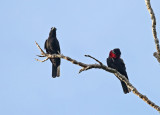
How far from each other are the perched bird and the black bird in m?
2.18

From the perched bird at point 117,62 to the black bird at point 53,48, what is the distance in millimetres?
2178

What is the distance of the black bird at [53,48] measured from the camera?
11961 mm

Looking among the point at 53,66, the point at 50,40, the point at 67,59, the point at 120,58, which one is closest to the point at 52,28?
the point at 50,40

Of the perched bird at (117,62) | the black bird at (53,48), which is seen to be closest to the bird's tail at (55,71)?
the black bird at (53,48)

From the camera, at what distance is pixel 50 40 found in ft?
39.9

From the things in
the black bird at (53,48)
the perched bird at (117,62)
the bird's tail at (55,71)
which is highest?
the black bird at (53,48)

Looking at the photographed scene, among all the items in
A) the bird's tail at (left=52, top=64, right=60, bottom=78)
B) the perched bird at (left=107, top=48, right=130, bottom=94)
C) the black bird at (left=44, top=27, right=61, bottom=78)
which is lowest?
the perched bird at (left=107, top=48, right=130, bottom=94)

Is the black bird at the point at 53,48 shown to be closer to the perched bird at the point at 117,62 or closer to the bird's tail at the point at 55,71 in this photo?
the bird's tail at the point at 55,71

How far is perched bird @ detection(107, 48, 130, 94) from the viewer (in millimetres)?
10293

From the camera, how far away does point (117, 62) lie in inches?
408

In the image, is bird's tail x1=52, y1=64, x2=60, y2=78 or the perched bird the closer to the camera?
the perched bird

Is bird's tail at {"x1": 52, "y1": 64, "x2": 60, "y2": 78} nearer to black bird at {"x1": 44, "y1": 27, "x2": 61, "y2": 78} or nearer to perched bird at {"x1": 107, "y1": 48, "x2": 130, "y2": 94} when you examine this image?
black bird at {"x1": 44, "y1": 27, "x2": 61, "y2": 78}

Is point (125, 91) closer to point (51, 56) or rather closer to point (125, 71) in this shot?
point (125, 71)

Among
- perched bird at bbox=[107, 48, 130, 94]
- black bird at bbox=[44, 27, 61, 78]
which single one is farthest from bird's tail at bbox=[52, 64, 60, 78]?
perched bird at bbox=[107, 48, 130, 94]
